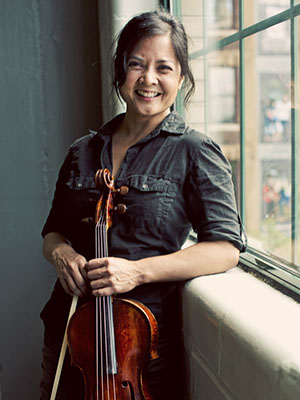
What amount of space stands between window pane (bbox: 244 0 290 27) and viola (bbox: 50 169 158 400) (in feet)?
2.05

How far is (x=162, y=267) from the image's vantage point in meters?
1.36

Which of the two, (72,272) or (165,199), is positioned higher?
(165,199)

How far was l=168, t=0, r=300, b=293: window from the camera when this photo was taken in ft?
4.28

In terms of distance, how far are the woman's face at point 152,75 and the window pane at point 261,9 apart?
238mm

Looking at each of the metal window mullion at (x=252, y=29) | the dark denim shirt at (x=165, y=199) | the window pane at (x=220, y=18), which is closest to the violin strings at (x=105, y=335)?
the dark denim shirt at (x=165, y=199)

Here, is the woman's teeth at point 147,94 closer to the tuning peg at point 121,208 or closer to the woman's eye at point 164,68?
the woman's eye at point 164,68

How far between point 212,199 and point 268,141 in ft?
0.82

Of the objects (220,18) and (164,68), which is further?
(220,18)

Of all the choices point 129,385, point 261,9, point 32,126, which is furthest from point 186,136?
point 32,126

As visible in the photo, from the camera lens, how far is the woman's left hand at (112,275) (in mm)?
1320

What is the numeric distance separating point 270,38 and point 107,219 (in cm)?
63

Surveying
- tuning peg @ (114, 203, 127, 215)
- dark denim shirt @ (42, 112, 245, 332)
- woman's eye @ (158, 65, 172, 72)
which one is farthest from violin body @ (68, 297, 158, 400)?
woman's eye @ (158, 65, 172, 72)

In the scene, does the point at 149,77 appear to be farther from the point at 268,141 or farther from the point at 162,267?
the point at 162,267

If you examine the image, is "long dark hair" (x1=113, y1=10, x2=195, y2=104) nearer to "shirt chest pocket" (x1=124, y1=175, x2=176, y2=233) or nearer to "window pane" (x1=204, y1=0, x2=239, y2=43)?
"window pane" (x1=204, y1=0, x2=239, y2=43)
